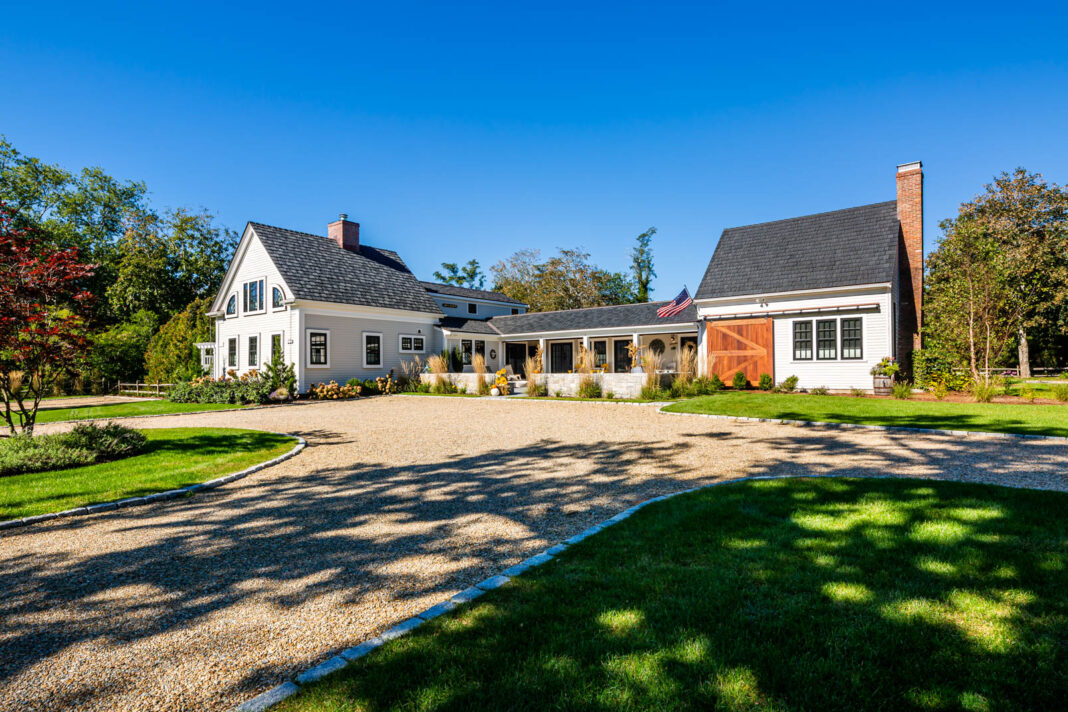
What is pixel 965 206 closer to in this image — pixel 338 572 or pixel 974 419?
pixel 974 419

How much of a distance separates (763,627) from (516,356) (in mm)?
29018

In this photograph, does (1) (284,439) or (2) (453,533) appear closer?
(2) (453,533)

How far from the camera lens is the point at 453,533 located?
15.1ft

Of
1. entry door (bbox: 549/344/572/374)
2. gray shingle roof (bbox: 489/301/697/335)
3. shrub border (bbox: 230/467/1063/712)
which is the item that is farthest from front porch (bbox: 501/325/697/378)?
shrub border (bbox: 230/467/1063/712)

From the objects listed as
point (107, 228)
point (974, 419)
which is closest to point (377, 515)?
point (974, 419)

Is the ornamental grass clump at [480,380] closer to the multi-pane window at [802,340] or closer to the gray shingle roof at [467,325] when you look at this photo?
the gray shingle roof at [467,325]

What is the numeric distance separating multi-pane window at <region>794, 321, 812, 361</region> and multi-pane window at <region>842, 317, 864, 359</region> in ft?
3.42

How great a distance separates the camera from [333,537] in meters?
4.59

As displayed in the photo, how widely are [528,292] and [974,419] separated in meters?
41.4

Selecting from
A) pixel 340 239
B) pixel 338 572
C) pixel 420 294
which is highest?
pixel 340 239

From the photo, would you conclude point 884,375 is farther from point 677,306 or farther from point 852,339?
point 677,306

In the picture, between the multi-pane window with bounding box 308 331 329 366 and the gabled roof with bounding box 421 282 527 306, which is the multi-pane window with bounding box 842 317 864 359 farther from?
the gabled roof with bounding box 421 282 527 306

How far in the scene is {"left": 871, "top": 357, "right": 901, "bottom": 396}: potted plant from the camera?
16.0 meters

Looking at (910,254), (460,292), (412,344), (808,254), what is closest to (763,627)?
(808,254)
